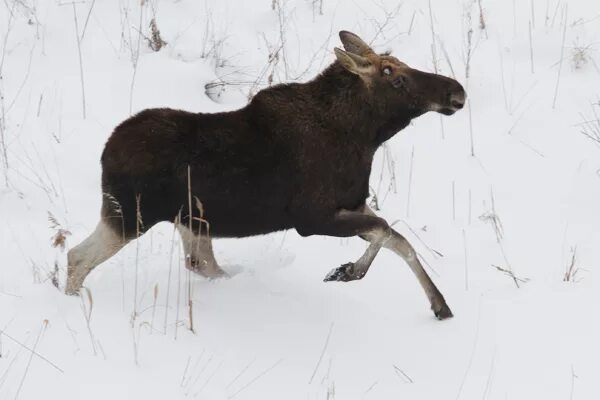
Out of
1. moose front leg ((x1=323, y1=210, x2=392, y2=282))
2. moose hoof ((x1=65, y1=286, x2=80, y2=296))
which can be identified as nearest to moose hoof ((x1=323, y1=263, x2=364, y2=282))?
moose front leg ((x1=323, y1=210, x2=392, y2=282))

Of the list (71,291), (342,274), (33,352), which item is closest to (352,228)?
(342,274)

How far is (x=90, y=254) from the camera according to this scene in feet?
19.7

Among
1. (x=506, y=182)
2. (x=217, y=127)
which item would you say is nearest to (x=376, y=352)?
(x=217, y=127)

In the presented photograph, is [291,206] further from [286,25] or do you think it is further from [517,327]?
[286,25]

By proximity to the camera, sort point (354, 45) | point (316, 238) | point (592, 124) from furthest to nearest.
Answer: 1. point (592, 124)
2. point (316, 238)
3. point (354, 45)

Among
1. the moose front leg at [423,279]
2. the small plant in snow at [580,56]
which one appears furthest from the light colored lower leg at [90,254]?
the small plant in snow at [580,56]

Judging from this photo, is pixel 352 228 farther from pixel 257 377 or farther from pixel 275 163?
pixel 257 377

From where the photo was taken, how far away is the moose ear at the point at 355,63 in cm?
593

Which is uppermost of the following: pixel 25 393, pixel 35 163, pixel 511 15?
pixel 511 15

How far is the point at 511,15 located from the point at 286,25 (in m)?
2.17

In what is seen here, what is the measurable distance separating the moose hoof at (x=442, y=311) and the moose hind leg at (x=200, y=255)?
143 centimetres

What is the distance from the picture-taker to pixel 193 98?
867cm

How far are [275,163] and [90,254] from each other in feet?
4.04

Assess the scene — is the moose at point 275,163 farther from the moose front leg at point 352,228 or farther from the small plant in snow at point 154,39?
the small plant in snow at point 154,39
